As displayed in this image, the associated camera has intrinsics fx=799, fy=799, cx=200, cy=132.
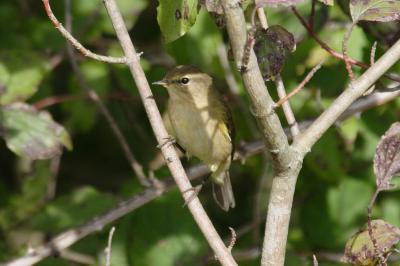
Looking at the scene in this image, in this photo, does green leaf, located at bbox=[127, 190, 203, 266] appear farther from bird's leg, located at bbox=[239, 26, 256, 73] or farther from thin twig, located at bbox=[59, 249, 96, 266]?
bird's leg, located at bbox=[239, 26, 256, 73]

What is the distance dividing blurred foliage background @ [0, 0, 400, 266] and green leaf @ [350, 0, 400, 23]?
71 centimetres

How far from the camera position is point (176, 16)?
8.63ft

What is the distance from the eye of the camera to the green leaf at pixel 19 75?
3758 mm

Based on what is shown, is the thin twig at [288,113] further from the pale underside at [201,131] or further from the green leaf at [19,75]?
the green leaf at [19,75]

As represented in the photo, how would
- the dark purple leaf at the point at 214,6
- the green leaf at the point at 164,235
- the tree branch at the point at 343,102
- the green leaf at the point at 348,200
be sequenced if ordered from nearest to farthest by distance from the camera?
the tree branch at the point at 343,102 → the dark purple leaf at the point at 214,6 → the green leaf at the point at 164,235 → the green leaf at the point at 348,200

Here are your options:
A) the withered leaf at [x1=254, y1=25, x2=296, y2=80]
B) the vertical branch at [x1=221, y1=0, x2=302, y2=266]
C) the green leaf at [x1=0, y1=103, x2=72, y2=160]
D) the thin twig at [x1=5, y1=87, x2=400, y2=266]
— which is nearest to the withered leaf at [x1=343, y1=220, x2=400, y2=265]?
the vertical branch at [x1=221, y1=0, x2=302, y2=266]

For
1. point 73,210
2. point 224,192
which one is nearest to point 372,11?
point 224,192

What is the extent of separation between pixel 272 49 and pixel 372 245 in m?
0.70

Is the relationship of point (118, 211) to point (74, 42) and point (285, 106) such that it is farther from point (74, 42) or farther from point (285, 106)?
point (74, 42)

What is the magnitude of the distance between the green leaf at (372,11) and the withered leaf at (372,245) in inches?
25.7

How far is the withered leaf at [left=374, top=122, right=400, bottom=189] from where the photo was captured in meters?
2.49

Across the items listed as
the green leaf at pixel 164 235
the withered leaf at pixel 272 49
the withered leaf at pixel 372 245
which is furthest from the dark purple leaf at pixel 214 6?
the green leaf at pixel 164 235

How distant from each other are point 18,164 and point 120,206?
1.87 meters

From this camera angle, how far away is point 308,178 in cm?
470
